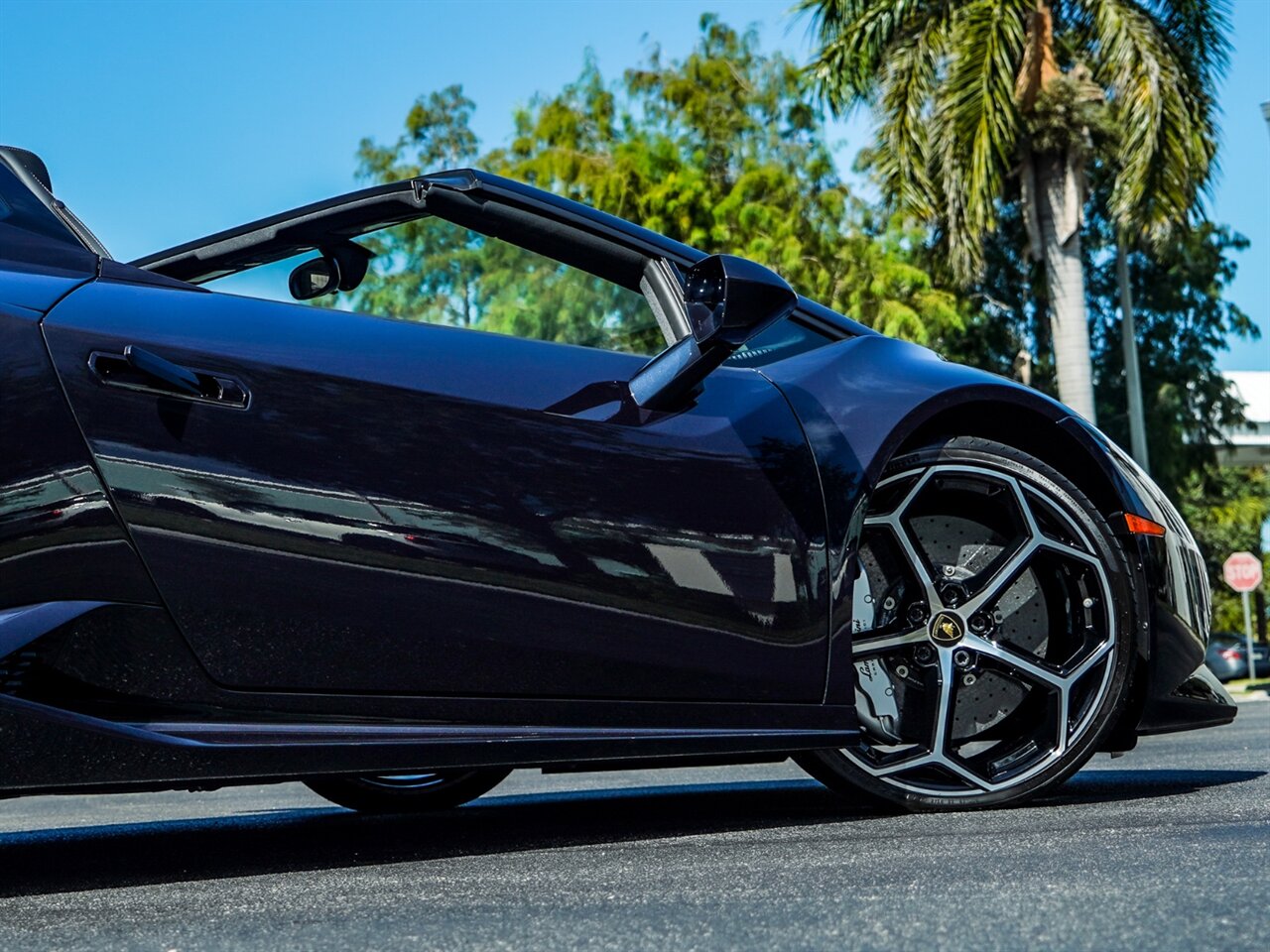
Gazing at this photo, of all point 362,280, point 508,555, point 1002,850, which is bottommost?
point 1002,850

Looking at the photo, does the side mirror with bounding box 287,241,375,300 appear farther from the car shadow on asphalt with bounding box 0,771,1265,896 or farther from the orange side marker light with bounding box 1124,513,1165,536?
the orange side marker light with bounding box 1124,513,1165,536

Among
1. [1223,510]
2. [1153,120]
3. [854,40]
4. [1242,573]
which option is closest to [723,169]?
[854,40]

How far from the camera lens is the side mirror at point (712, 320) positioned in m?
2.69

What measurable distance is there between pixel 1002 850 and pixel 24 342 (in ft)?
5.41

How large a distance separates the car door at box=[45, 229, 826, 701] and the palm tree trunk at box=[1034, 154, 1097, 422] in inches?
615

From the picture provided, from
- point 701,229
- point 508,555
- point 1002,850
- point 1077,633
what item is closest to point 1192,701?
point 1077,633

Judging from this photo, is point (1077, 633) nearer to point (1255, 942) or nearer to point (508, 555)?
point (508, 555)

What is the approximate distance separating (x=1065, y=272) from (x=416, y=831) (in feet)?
55.6

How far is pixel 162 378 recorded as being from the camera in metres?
2.33

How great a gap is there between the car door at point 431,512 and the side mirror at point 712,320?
0.06 m

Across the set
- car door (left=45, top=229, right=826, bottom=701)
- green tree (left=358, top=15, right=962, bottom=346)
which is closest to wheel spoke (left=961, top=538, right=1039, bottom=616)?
car door (left=45, top=229, right=826, bottom=701)

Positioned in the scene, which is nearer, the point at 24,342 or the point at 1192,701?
the point at 24,342

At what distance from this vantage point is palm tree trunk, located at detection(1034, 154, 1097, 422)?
59.7 feet

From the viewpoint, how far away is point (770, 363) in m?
3.05
